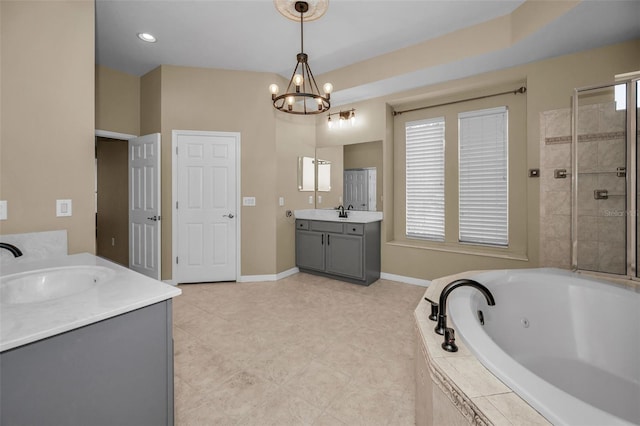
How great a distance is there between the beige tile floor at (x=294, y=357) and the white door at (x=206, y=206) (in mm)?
455

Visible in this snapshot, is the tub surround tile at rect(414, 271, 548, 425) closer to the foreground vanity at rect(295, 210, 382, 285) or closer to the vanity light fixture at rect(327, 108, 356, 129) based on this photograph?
the foreground vanity at rect(295, 210, 382, 285)

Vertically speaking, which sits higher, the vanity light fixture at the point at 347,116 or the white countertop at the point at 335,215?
the vanity light fixture at the point at 347,116

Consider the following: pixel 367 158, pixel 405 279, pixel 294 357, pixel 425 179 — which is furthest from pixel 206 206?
pixel 425 179

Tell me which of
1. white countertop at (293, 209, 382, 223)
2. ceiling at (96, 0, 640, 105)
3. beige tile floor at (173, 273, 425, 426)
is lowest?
beige tile floor at (173, 273, 425, 426)

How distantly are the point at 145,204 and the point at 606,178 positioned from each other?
477 centimetres

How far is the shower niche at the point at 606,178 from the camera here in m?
2.09

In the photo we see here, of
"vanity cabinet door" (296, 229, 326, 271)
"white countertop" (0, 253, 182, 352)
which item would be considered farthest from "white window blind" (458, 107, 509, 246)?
"white countertop" (0, 253, 182, 352)

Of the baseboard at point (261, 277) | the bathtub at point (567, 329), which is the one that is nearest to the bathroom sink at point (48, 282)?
the bathtub at point (567, 329)

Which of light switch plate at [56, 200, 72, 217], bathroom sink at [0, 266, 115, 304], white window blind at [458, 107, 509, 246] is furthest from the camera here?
white window blind at [458, 107, 509, 246]

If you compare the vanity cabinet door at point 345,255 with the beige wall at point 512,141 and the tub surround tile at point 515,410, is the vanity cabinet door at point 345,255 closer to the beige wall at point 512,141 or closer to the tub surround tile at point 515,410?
the beige wall at point 512,141

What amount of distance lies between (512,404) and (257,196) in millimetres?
3503

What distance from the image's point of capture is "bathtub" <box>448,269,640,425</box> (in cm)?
153

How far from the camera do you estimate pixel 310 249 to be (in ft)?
13.8

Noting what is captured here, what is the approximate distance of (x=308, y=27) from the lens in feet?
9.41
